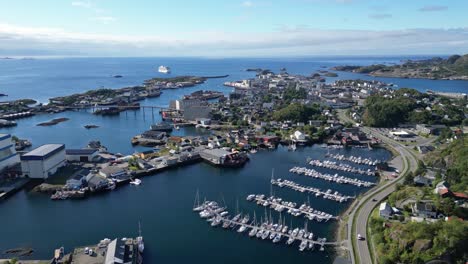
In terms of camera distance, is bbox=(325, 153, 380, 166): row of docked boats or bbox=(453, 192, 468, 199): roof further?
bbox=(325, 153, 380, 166): row of docked boats

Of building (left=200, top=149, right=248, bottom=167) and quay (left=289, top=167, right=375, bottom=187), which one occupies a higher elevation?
building (left=200, top=149, right=248, bottom=167)

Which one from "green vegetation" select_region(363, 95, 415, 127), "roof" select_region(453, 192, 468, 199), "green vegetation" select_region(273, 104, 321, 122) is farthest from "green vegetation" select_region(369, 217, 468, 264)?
"green vegetation" select_region(273, 104, 321, 122)

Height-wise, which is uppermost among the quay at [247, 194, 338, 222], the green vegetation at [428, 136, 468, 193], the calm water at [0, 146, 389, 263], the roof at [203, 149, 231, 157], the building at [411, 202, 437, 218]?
the green vegetation at [428, 136, 468, 193]

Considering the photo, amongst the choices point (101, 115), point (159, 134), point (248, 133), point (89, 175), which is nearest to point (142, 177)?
point (89, 175)

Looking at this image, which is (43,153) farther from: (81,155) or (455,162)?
(455,162)

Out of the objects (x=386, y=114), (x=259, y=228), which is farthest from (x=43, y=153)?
(x=386, y=114)

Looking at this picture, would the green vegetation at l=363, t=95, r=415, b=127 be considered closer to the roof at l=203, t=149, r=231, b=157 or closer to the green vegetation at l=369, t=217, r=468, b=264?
the roof at l=203, t=149, r=231, b=157

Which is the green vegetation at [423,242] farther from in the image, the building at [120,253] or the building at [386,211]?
the building at [120,253]
